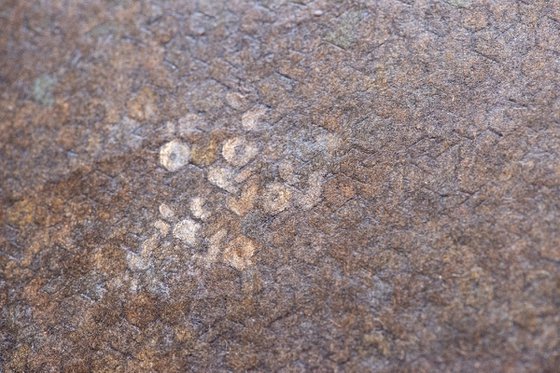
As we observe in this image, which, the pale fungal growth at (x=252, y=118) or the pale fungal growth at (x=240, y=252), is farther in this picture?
the pale fungal growth at (x=252, y=118)

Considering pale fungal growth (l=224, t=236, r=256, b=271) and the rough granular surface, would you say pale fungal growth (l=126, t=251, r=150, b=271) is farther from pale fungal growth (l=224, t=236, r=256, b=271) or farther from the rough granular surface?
pale fungal growth (l=224, t=236, r=256, b=271)

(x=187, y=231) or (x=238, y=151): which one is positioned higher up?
(x=238, y=151)

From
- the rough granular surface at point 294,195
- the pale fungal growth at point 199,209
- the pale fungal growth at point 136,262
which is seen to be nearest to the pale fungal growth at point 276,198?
the rough granular surface at point 294,195

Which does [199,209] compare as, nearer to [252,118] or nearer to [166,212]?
[166,212]

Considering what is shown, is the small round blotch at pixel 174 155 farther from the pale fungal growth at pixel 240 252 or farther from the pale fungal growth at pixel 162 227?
the pale fungal growth at pixel 240 252

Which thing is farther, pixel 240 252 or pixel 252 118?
pixel 252 118

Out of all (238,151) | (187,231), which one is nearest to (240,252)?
(187,231)

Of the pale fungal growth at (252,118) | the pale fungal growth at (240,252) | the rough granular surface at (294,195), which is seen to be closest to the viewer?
the rough granular surface at (294,195)
